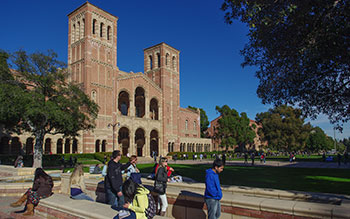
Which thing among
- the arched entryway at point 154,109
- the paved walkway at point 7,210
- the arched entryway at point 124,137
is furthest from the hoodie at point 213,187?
the arched entryway at point 154,109

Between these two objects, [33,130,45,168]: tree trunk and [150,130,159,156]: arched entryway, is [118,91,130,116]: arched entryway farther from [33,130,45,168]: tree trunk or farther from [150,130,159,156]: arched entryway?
[33,130,45,168]: tree trunk

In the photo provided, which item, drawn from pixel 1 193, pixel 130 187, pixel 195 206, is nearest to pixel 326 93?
pixel 195 206

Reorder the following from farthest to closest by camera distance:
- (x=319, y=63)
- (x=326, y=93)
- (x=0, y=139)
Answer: (x=0, y=139), (x=326, y=93), (x=319, y=63)

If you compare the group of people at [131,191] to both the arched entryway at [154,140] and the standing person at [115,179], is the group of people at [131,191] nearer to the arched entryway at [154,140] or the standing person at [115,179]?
the standing person at [115,179]

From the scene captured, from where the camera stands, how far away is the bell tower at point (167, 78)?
5266cm

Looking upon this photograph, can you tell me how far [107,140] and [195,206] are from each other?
34.8 m

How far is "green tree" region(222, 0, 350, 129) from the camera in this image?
30.3 feet

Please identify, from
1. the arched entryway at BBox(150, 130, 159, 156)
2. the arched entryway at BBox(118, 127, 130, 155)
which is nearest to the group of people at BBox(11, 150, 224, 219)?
the arched entryway at BBox(118, 127, 130, 155)

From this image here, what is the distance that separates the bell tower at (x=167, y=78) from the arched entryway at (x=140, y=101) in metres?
4.07

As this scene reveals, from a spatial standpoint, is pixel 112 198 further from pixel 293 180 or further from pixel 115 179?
pixel 293 180

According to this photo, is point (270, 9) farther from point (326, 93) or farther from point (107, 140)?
point (107, 140)

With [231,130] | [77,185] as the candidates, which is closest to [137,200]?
[77,185]

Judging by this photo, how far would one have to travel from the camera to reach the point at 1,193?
10523 millimetres

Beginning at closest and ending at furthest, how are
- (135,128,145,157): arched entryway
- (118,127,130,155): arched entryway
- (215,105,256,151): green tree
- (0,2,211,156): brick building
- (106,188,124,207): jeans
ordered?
(106,188,124,207): jeans → (0,2,211,156): brick building → (118,127,130,155): arched entryway → (135,128,145,157): arched entryway → (215,105,256,151): green tree
